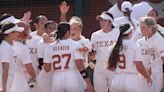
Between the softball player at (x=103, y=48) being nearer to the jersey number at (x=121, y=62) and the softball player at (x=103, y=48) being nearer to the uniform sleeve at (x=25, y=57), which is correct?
the jersey number at (x=121, y=62)

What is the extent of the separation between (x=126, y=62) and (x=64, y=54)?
0.87m

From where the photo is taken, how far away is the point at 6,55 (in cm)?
711

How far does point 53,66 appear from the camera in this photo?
7.98 m

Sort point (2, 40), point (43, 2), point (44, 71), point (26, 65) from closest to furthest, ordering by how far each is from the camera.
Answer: point (2, 40) → point (26, 65) → point (44, 71) → point (43, 2)

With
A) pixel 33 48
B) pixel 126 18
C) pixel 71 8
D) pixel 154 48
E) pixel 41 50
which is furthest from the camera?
pixel 71 8

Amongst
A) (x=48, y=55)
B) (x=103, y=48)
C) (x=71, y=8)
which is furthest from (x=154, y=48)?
(x=71, y=8)

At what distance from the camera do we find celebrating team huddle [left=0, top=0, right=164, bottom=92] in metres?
7.58

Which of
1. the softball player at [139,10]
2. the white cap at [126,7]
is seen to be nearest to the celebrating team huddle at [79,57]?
the white cap at [126,7]

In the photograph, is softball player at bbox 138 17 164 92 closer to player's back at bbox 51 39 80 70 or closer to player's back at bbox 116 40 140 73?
player's back at bbox 116 40 140 73

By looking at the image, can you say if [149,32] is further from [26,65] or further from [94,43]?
[26,65]

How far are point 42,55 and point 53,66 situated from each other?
2.74 feet

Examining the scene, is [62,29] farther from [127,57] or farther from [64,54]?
[127,57]

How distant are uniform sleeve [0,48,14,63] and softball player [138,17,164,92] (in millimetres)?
1987

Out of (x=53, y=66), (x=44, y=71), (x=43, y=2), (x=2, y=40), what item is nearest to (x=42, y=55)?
(x=44, y=71)
